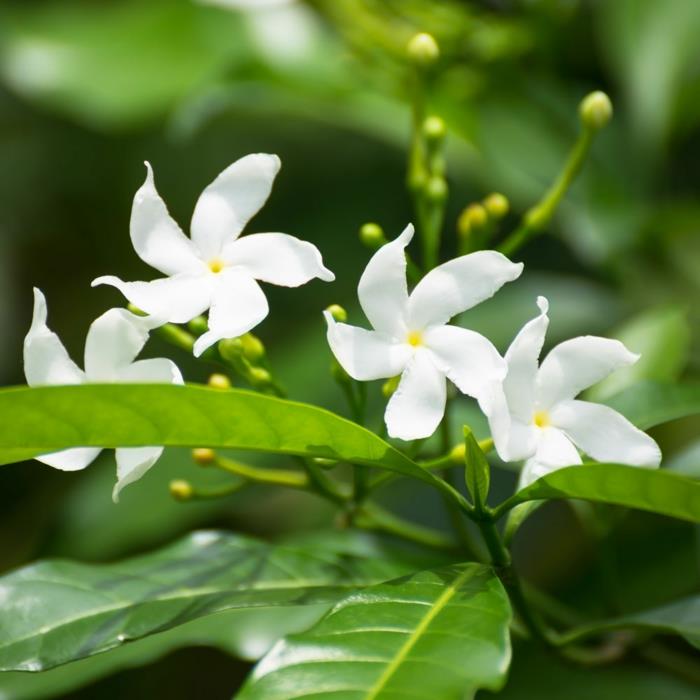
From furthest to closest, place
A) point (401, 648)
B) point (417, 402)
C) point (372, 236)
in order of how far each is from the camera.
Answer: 1. point (372, 236)
2. point (417, 402)
3. point (401, 648)

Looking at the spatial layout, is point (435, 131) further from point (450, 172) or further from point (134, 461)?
point (450, 172)

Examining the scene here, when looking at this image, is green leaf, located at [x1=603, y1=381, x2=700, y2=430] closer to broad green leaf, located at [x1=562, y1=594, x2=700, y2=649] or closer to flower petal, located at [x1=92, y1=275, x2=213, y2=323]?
broad green leaf, located at [x1=562, y1=594, x2=700, y2=649]

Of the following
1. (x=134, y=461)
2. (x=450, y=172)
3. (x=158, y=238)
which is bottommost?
(x=450, y=172)

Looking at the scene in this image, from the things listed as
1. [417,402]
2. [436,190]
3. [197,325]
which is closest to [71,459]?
[197,325]

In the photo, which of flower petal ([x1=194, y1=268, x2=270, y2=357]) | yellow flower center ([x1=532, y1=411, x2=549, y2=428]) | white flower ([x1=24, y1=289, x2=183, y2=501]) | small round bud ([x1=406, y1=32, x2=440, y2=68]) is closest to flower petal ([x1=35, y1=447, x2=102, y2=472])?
white flower ([x1=24, y1=289, x2=183, y2=501])

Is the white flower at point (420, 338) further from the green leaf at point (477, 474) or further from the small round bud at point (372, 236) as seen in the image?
the small round bud at point (372, 236)

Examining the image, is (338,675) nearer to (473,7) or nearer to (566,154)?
(566,154)

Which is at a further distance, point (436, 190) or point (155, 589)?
point (436, 190)

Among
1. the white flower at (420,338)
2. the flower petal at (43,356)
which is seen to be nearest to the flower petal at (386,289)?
the white flower at (420,338)
